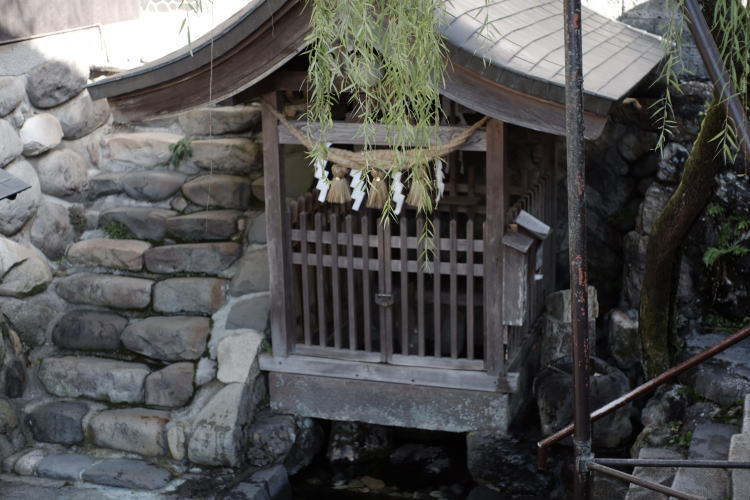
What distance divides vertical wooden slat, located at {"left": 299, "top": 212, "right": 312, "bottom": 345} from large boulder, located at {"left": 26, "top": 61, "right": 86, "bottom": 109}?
2684 mm

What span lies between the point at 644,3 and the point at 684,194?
156 inches

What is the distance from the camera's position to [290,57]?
6.02m

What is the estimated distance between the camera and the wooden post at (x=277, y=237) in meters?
6.64

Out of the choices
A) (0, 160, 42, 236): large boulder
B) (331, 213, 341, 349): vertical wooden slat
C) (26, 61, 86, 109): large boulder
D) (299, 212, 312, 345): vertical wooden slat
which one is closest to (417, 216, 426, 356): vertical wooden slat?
(331, 213, 341, 349): vertical wooden slat

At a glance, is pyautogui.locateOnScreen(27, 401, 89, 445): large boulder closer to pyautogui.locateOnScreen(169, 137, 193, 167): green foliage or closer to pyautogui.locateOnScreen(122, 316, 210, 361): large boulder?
pyautogui.locateOnScreen(122, 316, 210, 361): large boulder

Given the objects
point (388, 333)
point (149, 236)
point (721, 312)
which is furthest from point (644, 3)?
point (149, 236)

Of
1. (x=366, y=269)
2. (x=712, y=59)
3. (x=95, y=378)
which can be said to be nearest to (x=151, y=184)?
(x=95, y=378)

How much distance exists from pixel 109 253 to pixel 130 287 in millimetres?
470

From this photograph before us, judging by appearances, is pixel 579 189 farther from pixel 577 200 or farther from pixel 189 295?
pixel 189 295

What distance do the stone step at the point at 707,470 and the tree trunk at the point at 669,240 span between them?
2.87 ft

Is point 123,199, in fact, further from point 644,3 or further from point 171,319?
point 644,3

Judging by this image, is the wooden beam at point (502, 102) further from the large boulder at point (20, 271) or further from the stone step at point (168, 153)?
the large boulder at point (20, 271)

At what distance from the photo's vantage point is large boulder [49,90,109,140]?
27.0ft

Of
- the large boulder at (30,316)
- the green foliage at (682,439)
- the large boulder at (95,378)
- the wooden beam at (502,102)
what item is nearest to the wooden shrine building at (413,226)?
the wooden beam at (502,102)
